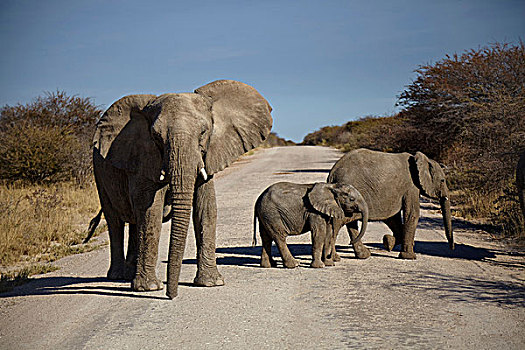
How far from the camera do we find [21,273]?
30.3 feet

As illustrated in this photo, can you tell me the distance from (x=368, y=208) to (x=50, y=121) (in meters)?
20.0

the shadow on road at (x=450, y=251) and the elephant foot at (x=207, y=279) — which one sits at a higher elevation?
the shadow on road at (x=450, y=251)

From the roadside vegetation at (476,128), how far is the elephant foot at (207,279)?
224 inches

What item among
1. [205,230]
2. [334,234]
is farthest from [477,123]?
[205,230]

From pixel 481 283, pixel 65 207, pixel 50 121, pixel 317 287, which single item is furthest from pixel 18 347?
pixel 50 121

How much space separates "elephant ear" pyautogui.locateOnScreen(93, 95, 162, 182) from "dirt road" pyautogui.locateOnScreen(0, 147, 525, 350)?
1.69m

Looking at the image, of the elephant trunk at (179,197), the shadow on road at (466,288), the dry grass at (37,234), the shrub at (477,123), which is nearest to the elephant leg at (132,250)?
the dry grass at (37,234)

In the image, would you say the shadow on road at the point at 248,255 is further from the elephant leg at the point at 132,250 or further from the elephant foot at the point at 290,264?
the elephant leg at the point at 132,250

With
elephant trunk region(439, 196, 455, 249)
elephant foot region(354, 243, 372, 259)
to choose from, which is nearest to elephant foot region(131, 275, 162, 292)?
elephant foot region(354, 243, 372, 259)

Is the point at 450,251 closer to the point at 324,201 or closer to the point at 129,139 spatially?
the point at 324,201

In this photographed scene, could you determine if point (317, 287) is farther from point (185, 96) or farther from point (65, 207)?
point (65, 207)

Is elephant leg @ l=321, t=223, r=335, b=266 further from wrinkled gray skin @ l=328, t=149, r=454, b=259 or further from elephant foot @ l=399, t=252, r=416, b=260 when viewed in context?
elephant foot @ l=399, t=252, r=416, b=260

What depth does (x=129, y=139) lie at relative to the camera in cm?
741

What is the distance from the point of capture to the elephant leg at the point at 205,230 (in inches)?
303
